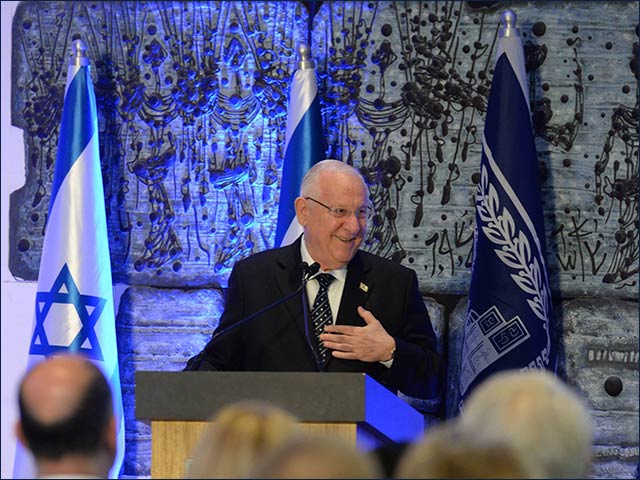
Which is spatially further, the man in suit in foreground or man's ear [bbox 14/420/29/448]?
the man in suit in foreground

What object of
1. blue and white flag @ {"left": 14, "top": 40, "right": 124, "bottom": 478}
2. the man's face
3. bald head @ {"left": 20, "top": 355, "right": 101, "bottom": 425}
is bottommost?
blue and white flag @ {"left": 14, "top": 40, "right": 124, "bottom": 478}

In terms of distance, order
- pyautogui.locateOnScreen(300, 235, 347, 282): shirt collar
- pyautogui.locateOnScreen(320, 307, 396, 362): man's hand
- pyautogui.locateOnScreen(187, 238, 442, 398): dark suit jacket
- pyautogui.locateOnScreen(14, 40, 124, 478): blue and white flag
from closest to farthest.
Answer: pyautogui.locateOnScreen(320, 307, 396, 362): man's hand, pyautogui.locateOnScreen(187, 238, 442, 398): dark suit jacket, pyautogui.locateOnScreen(300, 235, 347, 282): shirt collar, pyautogui.locateOnScreen(14, 40, 124, 478): blue and white flag

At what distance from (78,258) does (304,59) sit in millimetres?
1235

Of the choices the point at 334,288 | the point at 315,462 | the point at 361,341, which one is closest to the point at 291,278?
the point at 334,288

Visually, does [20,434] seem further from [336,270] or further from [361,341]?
[336,270]

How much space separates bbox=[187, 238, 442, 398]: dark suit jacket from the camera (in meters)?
4.09

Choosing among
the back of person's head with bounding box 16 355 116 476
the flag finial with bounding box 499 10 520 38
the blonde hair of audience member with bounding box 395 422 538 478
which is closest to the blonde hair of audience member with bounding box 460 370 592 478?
the blonde hair of audience member with bounding box 395 422 538 478

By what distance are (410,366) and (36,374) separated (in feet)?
5.93

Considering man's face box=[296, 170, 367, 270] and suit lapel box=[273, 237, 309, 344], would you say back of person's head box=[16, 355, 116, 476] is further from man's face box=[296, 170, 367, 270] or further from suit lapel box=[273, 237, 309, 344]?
man's face box=[296, 170, 367, 270]

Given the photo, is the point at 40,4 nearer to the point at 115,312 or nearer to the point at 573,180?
the point at 115,312

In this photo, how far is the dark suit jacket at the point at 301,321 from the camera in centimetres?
409

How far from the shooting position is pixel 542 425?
2.00 m

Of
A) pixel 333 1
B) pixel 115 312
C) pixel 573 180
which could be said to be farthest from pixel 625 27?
pixel 115 312

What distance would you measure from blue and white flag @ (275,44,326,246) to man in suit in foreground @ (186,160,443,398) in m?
0.70
